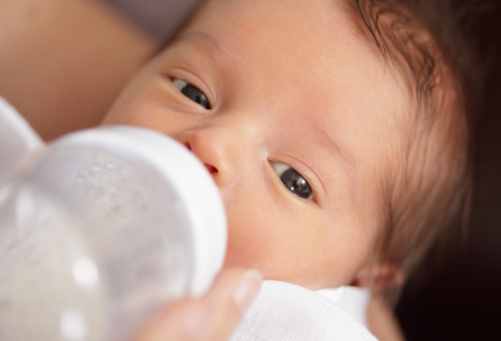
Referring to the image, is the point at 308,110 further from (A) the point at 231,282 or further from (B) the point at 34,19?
(B) the point at 34,19

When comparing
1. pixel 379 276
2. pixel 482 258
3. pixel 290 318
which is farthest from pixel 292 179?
pixel 482 258

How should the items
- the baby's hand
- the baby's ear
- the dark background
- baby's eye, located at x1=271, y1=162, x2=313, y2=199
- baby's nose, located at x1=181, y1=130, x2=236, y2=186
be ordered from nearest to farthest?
1. the baby's hand
2. baby's nose, located at x1=181, y1=130, x2=236, y2=186
3. baby's eye, located at x1=271, y1=162, x2=313, y2=199
4. the baby's ear
5. the dark background

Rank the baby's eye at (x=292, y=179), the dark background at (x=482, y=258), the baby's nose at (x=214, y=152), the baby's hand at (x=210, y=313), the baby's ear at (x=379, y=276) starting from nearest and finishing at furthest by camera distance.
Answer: the baby's hand at (x=210, y=313) → the baby's nose at (x=214, y=152) → the baby's eye at (x=292, y=179) → the baby's ear at (x=379, y=276) → the dark background at (x=482, y=258)

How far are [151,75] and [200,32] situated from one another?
0.12 meters

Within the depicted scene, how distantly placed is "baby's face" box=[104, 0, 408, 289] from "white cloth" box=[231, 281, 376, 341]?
0.04m

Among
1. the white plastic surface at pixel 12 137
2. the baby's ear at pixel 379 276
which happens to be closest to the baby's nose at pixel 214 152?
the white plastic surface at pixel 12 137

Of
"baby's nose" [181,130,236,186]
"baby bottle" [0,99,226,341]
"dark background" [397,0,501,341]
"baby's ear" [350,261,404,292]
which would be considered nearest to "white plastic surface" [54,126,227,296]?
"baby bottle" [0,99,226,341]

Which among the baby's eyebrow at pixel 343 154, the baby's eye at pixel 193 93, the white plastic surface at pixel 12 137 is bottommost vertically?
the white plastic surface at pixel 12 137

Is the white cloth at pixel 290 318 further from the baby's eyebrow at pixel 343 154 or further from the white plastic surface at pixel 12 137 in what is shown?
the white plastic surface at pixel 12 137

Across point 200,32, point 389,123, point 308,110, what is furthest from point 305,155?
point 200,32

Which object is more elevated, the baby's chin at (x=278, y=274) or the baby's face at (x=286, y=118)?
the baby's face at (x=286, y=118)

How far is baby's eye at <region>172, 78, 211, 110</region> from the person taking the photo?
0.91 metres

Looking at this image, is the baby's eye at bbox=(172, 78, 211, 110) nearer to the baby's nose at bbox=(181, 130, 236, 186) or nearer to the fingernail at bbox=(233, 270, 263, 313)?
the baby's nose at bbox=(181, 130, 236, 186)

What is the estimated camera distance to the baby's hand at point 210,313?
1.64 feet
